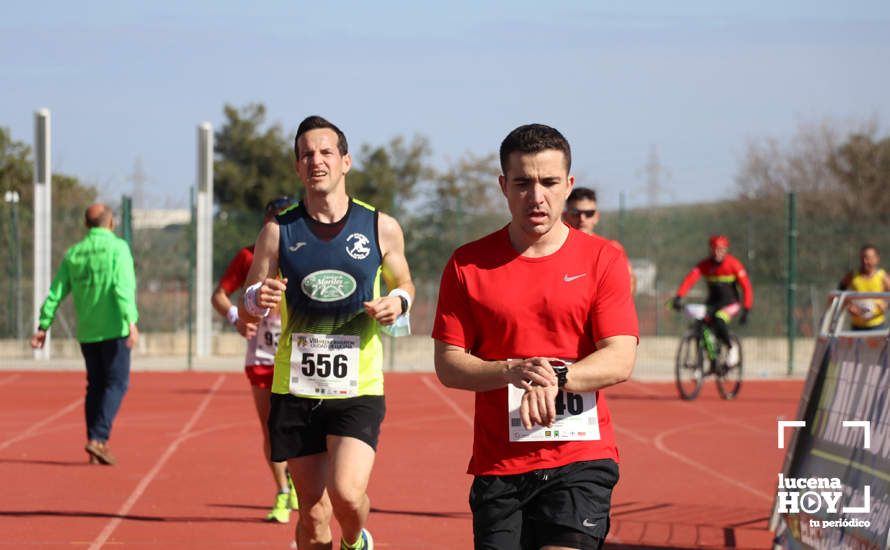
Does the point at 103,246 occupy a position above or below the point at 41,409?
above

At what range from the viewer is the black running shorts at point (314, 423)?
6699 millimetres

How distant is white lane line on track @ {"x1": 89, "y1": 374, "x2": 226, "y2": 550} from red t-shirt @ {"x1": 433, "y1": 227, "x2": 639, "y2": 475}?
14.2ft

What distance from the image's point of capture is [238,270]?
9.84 meters

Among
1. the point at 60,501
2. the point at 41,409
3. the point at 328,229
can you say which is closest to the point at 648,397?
the point at 41,409

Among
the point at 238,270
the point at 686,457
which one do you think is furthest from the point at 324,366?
the point at 686,457

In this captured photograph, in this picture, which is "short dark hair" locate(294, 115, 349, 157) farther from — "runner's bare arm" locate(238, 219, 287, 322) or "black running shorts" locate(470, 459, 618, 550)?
"black running shorts" locate(470, 459, 618, 550)

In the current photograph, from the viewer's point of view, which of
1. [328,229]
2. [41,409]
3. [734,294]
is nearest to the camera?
[328,229]

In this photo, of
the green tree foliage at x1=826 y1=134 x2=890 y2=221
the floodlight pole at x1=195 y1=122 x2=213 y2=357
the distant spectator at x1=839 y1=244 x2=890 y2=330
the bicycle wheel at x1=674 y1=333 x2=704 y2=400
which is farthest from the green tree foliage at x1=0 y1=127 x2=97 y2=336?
the green tree foliage at x1=826 y1=134 x2=890 y2=221

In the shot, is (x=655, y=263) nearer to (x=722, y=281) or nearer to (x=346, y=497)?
(x=722, y=281)

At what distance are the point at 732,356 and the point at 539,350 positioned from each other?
14.7m

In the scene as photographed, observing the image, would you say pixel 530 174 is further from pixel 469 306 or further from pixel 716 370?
pixel 716 370

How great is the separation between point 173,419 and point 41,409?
2159 mm

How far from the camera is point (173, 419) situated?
637 inches

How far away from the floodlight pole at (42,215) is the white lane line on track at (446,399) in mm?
6267
